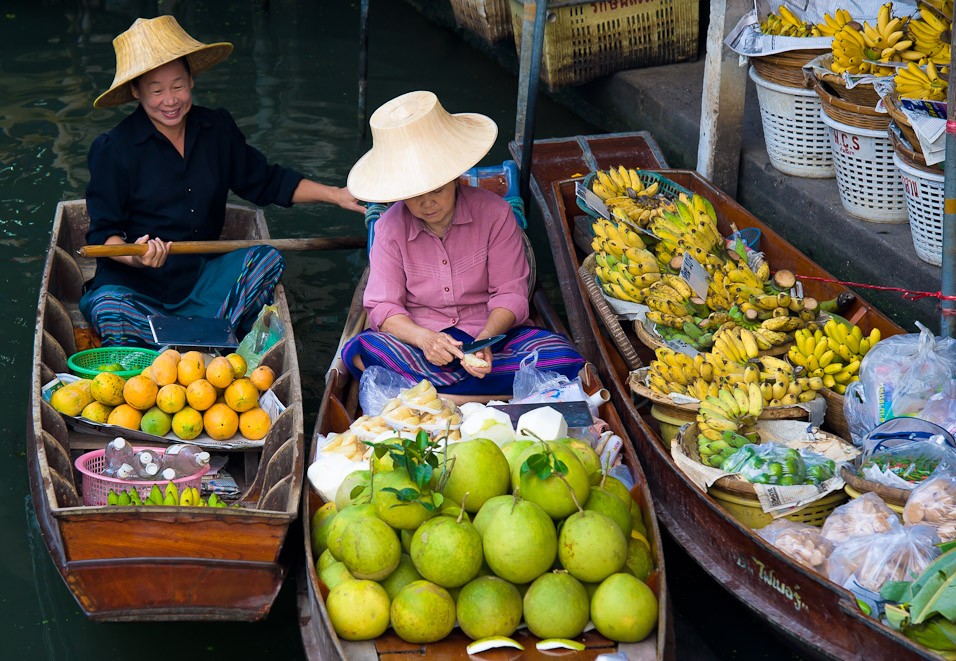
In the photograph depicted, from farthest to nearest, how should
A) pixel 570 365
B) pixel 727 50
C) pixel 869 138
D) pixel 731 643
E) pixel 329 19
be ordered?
pixel 329 19 → pixel 727 50 → pixel 869 138 → pixel 570 365 → pixel 731 643

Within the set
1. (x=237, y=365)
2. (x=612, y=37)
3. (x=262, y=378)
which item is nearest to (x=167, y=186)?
(x=237, y=365)

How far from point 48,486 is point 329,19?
7907 millimetres

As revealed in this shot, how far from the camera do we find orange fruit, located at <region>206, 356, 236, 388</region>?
383 centimetres

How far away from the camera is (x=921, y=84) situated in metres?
3.96

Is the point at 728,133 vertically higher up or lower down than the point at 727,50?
lower down

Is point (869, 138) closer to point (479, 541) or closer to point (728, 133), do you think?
point (728, 133)

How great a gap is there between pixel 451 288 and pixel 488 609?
1.60 meters

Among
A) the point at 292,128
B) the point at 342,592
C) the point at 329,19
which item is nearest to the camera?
the point at 342,592

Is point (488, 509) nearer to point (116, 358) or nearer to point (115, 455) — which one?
point (115, 455)

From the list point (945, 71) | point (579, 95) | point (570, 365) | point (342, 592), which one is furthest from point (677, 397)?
point (579, 95)

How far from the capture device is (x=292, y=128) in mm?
7844

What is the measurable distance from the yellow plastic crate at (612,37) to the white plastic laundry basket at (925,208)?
294 cm

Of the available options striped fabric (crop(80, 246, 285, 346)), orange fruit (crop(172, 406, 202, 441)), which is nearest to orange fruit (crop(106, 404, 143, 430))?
orange fruit (crop(172, 406, 202, 441))

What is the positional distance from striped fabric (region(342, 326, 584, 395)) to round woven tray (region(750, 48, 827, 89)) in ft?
5.88
